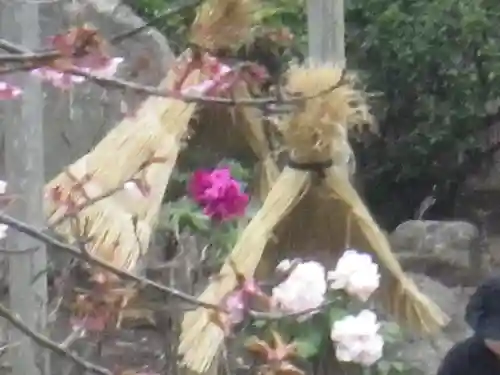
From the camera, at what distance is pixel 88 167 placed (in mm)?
1345

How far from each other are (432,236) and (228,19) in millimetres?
1554

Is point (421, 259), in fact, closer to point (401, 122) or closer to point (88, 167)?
point (401, 122)

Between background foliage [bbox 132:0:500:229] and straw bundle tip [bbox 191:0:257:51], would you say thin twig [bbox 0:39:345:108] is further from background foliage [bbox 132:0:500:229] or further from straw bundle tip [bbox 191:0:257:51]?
background foliage [bbox 132:0:500:229]

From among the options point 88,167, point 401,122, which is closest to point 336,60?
point 88,167

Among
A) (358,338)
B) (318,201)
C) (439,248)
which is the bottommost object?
(439,248)

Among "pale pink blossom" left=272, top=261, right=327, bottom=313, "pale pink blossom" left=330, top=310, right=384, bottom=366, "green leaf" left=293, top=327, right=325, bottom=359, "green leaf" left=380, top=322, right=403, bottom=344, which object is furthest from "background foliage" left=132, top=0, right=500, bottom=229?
"pale pink blossom" left=272, top=261, right=327, bottom=313

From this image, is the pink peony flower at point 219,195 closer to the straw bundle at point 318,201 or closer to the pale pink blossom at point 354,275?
the pale pink blossom at point 354,275

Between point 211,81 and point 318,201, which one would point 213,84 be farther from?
point 318,201

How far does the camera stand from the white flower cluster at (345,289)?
3.21ft

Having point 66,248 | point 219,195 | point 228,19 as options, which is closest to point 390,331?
point 228,19

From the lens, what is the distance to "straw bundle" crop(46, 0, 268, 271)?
122cm

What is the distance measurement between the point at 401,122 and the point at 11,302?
1.77 meters

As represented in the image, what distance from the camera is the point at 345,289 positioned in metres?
1.18

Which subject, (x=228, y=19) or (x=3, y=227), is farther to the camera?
(x=228, y=19)
